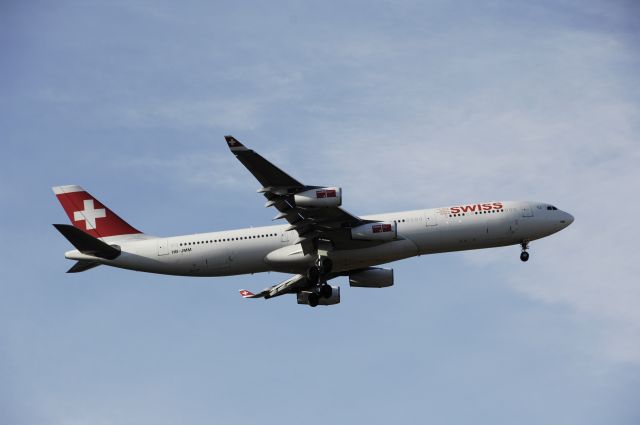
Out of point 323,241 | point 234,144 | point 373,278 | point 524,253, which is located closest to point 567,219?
point 524,253

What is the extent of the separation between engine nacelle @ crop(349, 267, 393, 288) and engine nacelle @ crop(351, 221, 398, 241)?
8711mm

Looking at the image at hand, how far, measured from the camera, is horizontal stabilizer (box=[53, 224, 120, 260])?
6481 centimetres

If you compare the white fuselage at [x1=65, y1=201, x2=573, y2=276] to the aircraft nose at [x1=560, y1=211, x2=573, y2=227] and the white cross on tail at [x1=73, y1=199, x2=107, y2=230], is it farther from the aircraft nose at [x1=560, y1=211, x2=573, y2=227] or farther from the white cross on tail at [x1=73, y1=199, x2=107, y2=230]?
the white cross on tail at [x1=73, y1=199, x2=107, y2=230]

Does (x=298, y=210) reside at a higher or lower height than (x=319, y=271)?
higher

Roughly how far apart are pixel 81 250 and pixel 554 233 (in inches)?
1306

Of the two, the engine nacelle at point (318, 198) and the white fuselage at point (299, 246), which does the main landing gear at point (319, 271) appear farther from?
the engine nacelle at point (318, 198)

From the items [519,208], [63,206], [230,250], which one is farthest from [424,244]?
[63,206]

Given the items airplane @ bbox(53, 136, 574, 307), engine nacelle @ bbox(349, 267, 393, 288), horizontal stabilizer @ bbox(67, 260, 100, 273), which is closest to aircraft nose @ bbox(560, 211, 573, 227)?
airplane @ bbox(53, 136, 574, 307)

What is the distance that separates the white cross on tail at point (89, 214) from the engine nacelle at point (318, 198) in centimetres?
1926

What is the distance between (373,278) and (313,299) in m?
5.04

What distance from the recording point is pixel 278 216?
208ft

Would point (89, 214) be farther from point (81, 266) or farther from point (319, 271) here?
point (319, 271)

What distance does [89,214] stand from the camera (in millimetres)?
73312

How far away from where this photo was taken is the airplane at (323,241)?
215ft
